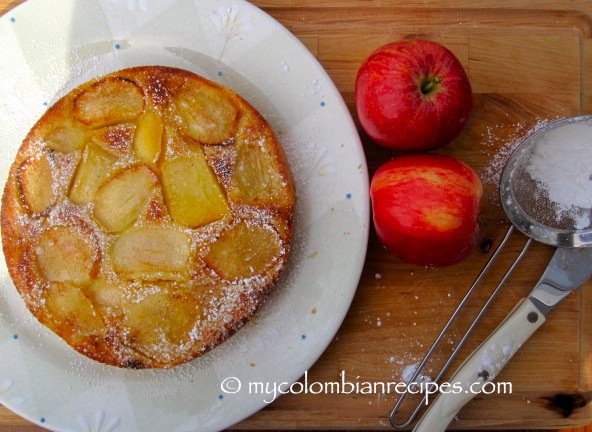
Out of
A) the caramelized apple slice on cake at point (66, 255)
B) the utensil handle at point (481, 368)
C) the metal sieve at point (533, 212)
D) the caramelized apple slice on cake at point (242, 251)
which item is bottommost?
the utensil handle at point (481, 368)

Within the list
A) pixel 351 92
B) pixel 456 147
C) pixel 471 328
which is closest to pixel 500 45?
pixel 456 147

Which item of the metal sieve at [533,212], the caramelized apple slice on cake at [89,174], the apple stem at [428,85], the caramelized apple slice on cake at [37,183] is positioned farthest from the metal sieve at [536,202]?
the caramelized apple slice on cake at [37,183]

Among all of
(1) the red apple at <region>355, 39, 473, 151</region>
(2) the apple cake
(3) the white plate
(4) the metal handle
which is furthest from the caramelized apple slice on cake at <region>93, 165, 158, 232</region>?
(4) the metal handle

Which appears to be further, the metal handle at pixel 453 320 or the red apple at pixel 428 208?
the metal handle at pixel 453 320

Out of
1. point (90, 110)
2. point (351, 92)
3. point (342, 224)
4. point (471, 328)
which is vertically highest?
point (90, 110)

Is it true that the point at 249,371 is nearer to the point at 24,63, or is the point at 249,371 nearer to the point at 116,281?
the point at 116,281

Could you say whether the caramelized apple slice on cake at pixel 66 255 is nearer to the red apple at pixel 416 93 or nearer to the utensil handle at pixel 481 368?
the red apple at pixel 416 93

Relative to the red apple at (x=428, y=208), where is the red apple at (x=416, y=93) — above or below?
above
